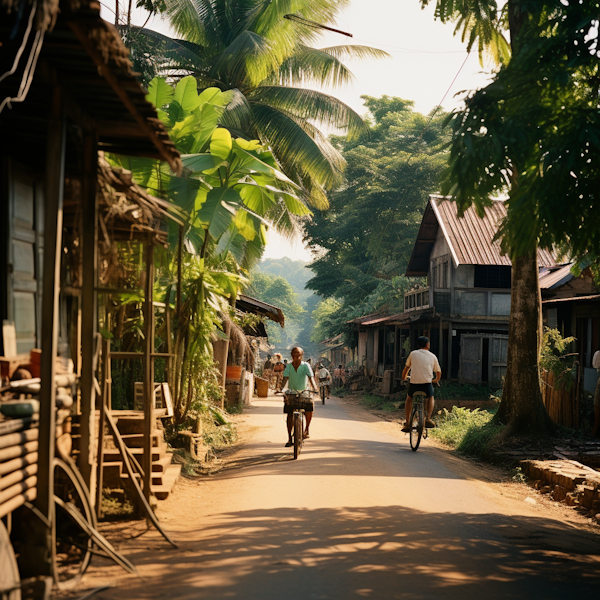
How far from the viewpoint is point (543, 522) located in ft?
Answer: 25.8

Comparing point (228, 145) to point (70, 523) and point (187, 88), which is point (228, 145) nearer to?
point (187, 88)

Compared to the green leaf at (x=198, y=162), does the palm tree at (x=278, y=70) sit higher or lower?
higher

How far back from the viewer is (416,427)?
1255 cm

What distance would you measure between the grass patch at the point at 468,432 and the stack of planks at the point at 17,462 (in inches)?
377

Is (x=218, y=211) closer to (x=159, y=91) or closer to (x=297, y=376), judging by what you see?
(x=159, y=91)

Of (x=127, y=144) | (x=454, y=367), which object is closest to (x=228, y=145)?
(x=127, y=144)

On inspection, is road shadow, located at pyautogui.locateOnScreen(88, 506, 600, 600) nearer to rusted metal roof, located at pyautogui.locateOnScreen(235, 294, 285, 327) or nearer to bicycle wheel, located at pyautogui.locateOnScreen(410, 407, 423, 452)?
bicycle wheel, located at pyautogui.locateOnScreen(410, 407, 423, 452)

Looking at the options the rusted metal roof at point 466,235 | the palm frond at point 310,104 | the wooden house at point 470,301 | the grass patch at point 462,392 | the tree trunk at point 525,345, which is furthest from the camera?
the wooden house at point 470,301

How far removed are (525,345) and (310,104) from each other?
11241 mm

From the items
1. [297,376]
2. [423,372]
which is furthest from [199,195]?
[423,372]

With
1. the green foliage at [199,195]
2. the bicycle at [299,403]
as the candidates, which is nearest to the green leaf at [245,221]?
the green foliage at [199,195]

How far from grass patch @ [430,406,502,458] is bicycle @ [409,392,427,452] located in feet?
4.45

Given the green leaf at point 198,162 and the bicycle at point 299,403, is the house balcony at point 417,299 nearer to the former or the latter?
the bicycle at point 299,403

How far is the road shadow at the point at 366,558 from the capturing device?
4.96 metres
